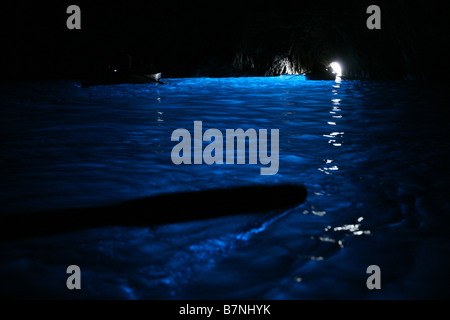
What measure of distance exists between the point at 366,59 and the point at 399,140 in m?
19.1

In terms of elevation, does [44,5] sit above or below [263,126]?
above

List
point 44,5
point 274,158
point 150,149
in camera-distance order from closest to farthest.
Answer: point 274,158 < point 150,149 < point 44,5

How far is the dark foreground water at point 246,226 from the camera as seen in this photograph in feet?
6.08

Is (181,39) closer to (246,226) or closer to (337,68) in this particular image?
(337,68)

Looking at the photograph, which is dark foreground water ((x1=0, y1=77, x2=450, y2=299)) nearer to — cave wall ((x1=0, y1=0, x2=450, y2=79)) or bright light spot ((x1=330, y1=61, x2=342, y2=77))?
cave wall ((x1=0, y1=0, x2=450, y2=79))

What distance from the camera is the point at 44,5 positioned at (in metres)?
31.3

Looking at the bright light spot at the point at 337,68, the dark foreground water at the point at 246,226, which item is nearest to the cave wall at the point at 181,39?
the bright light spot at the point at 337,68

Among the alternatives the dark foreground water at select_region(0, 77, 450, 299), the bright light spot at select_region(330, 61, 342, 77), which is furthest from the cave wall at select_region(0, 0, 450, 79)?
the dark foreground water at select_region(0, 77, 450, 299)

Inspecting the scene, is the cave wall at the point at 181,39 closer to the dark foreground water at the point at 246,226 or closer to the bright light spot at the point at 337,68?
the bright light spot at the point at 337,68

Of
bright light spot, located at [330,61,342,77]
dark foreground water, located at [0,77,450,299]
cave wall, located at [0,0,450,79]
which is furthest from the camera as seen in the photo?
bright light spot, located at [330,61,342,77]

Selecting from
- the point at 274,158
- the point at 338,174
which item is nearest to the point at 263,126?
the point at 274,158

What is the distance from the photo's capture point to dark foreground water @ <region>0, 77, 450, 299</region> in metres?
1.85

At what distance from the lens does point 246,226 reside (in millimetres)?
2484
